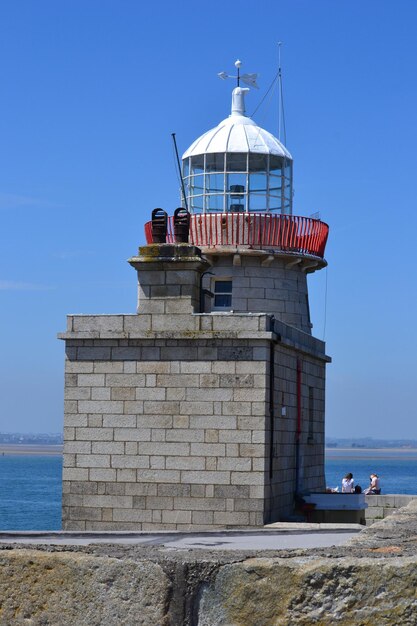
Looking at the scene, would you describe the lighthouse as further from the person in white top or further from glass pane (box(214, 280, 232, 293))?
the person in white top

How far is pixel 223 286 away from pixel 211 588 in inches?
589

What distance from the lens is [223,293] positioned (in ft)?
60.0

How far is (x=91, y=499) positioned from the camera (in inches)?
559

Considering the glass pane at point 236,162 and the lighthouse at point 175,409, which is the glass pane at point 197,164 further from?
the lighthouse at point 175,409

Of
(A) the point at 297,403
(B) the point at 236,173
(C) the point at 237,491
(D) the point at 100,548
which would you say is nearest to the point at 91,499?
(C) the point at 237,491

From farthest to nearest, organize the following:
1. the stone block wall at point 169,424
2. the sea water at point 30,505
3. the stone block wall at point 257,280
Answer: the sea water at point 30,505
the stone block wall at point 257,280
the stone block wall at point 169,424

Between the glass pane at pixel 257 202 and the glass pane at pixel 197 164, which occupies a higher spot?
the glass pane at pixel 197 164

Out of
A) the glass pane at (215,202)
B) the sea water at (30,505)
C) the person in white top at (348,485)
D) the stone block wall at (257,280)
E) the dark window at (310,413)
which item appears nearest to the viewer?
the dark window at (310,413)

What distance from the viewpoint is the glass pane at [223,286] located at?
1827cm

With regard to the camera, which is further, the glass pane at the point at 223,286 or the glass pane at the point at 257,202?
the glass pane at the point at 257,202

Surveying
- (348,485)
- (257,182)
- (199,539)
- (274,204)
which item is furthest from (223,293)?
(199,539)

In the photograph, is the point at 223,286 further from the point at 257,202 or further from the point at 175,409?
the point at 175,409

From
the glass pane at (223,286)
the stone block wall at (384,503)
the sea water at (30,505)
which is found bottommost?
the sea water at (30,505)

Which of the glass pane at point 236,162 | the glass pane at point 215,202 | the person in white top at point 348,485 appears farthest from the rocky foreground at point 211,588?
the person in white top at point 348,485
